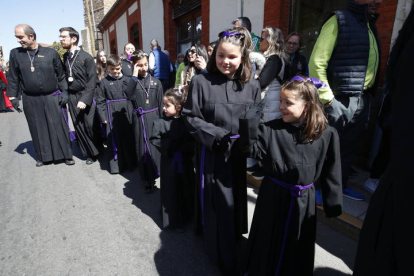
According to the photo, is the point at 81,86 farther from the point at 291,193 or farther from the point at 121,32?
the point at 121,32

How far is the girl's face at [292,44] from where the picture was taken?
333 cm

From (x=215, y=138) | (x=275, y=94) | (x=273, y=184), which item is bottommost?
(x=273, y=184)

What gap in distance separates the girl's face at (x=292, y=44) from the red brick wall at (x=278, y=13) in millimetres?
1035

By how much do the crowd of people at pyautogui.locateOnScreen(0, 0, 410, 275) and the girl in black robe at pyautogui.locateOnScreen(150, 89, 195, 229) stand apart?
1 cm

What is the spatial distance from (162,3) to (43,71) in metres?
6.11

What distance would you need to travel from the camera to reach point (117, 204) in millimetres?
2924

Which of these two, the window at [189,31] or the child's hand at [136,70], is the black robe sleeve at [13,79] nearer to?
the child's hand at [136,70]

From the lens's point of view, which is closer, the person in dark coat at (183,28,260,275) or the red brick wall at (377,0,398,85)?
the person in dark coat at (183,28,260,275)

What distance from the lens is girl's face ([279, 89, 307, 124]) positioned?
1495 millimetres

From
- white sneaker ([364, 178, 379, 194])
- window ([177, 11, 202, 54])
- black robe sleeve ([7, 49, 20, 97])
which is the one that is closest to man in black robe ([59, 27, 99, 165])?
black robe sleeve ([7, 49, 20, 97])

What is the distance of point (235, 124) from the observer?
1.71 metres

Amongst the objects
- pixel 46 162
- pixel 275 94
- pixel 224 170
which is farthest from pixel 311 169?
pixel 46 162

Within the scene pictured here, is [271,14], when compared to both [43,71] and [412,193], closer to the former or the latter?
[43,71]

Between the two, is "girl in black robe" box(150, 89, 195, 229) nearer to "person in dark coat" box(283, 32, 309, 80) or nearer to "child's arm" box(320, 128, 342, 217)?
"child's arm" box(320, 128, 342, 217)
